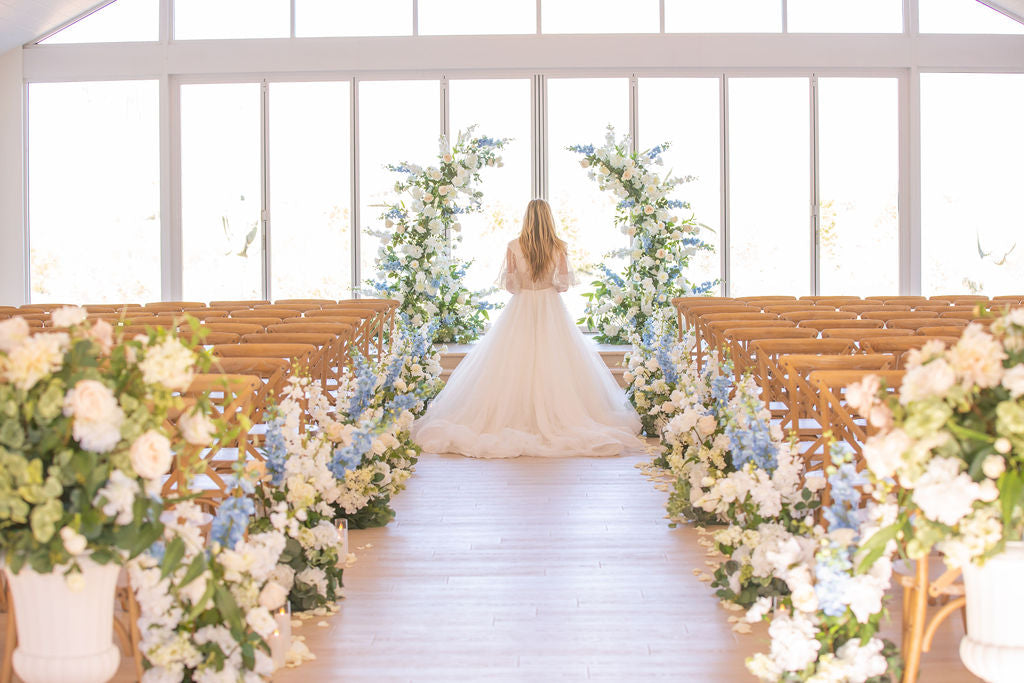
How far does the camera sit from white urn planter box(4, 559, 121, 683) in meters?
2.56

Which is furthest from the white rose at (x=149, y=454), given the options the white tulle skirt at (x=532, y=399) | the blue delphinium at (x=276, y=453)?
the white tulle skirt at (x=532, y=399)

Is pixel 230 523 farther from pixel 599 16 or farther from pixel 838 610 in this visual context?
pixel 599 16

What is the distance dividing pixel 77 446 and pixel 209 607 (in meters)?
0.65

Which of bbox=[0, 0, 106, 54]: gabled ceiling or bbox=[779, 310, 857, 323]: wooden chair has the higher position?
bbox=[0, 0, 106, 54]: gabled ceiling

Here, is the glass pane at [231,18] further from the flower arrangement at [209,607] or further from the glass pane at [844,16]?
the flower arrangement at [209,607]

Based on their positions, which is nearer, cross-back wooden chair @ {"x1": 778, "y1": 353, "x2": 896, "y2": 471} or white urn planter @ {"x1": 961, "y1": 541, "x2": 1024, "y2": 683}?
white urn planter @ {"x1": 961, "y1": 541, "x2": 1024, "y2": 683}

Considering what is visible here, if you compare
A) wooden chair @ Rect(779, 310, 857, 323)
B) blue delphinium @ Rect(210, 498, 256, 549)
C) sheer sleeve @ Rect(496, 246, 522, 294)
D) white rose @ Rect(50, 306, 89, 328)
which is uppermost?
sheer sleeve @ Rect(496, 246, 522, 294)

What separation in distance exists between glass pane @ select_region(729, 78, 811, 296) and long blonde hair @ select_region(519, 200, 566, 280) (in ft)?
18.1

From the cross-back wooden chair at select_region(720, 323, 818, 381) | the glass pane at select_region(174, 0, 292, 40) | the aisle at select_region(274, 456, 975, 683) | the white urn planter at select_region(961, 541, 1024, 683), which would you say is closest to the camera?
the white urn planter at select_region(961, 541, 1024, 683)

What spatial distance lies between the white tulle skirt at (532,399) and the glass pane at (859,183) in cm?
602

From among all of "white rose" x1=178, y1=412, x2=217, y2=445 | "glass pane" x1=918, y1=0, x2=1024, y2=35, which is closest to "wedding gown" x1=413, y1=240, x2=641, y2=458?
"white rose" x1=178, y1=412, x2=217, y2=445

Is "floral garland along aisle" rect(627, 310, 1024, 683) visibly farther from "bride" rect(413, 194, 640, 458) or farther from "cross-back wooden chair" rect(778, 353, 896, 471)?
"bride" rect(413, 194, 640, 458)

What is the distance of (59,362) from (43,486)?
0.91ft

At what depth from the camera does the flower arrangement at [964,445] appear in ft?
7.70
